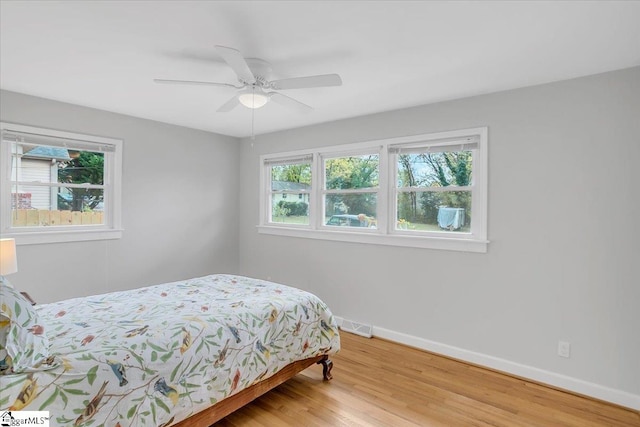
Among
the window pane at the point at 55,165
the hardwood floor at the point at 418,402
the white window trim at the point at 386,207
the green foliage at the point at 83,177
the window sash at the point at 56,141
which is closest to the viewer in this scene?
the hardwood floor at the point at 418,402

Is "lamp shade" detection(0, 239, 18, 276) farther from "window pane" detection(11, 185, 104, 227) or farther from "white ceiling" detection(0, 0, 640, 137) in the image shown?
"white ceiling" detection(0, 0, 640, 137)

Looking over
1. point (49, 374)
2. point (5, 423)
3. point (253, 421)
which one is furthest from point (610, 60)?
point (5, 423)

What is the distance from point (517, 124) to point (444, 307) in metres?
1.75

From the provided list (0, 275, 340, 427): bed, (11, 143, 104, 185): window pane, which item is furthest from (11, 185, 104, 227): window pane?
(0, 275, 340, 427): bed

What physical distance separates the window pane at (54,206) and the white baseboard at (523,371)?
3382mm

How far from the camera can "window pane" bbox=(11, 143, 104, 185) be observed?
127 inches

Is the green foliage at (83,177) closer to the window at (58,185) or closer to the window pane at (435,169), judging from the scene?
the window at (58,185)

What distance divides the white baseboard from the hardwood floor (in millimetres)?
65

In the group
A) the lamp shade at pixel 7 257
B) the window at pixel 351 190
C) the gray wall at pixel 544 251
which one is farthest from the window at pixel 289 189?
the lamp shade at pixel 7 257

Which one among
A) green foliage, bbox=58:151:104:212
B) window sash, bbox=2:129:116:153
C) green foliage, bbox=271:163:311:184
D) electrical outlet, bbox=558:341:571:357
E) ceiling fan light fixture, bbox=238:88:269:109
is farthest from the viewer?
green foliage, bbox=271:163:311:184

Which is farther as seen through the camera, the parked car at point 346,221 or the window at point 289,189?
the window at point 289,189

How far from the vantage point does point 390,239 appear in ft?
11.5

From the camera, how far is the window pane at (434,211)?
10.4ft

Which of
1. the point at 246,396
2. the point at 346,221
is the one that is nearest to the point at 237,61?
the point at 246,396
